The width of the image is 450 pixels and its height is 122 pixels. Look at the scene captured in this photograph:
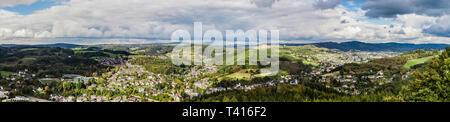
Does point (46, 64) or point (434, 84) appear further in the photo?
point (46, 64)

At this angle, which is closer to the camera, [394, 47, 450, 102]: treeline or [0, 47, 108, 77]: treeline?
[394, 47, 450, 102]: treeline

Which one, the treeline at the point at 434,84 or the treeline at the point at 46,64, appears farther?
the treeline at the point at 46,64

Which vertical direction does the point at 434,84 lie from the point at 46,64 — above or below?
above

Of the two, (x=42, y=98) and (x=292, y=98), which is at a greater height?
(x=292, y=98)

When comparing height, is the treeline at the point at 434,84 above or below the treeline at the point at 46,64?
above

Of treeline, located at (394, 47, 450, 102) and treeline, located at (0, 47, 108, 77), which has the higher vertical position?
treeline, located at (394, 47, 450, 102)
